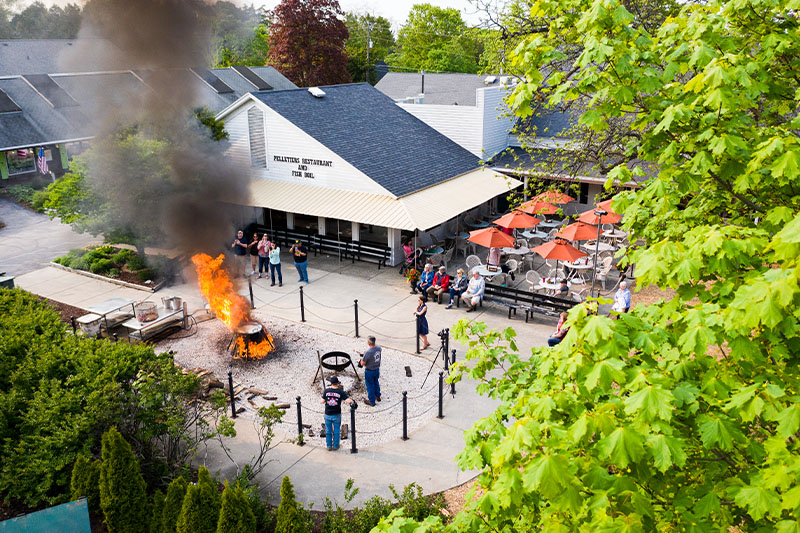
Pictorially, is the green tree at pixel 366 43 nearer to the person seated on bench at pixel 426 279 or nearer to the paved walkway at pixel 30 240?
the paved walkway at pixel 30 240

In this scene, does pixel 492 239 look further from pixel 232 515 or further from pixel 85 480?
pixel 85 480

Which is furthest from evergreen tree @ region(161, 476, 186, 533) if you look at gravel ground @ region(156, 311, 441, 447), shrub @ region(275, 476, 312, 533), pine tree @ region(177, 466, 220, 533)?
gravel ground @ region(156, 311, 441, 447)

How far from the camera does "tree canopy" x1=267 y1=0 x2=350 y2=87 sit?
170 feet

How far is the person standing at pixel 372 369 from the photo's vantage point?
41.3ft

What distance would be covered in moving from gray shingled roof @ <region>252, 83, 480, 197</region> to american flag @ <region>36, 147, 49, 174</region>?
20083mm

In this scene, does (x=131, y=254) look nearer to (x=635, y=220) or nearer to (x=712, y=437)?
(x=635, y=220)

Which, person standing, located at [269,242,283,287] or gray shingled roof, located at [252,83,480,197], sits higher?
gray shingled roof, located at [252,83,480,197]

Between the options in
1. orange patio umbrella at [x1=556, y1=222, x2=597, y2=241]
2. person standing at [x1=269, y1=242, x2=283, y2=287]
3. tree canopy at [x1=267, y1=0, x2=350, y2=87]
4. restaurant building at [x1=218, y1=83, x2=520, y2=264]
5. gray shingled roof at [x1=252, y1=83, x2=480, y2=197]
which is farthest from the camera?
tree canopy at [x1=267, y1=0, x2=350, y2=87]

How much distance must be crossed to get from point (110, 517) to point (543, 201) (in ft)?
43.6

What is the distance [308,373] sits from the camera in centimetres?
1447

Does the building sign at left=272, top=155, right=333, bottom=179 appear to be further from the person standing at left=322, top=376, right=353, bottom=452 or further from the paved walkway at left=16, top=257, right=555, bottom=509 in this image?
the person standing at left=322, top=376, right=353, bottom=452

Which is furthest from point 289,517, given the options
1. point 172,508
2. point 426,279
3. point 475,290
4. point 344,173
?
point 344,173

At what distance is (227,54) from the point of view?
61531 mm

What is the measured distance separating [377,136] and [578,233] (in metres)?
10.3
